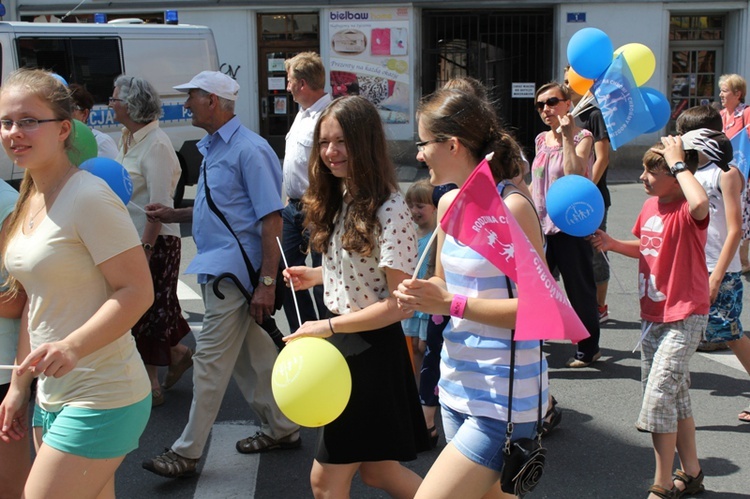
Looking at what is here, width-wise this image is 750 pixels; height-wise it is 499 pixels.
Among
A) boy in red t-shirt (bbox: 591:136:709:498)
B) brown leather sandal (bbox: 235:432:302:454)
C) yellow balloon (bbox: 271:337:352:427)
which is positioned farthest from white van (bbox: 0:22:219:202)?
yellow balloon (bbox: 271:337:352:427)

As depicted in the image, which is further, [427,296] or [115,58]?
[115,58]

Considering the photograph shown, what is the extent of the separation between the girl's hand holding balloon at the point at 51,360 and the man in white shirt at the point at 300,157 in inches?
119

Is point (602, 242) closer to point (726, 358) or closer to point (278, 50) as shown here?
point (726, 358)

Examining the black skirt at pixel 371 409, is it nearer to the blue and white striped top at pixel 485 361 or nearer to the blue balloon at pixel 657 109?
the blue and white striped top at pixel 485 361

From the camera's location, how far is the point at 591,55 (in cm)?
546

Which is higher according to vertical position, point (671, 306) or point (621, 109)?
point (621, 109)

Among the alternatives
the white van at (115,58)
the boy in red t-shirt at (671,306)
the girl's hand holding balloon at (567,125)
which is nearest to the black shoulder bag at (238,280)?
the boy in red t-shirt at (671,306)

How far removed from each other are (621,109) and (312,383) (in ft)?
11.0

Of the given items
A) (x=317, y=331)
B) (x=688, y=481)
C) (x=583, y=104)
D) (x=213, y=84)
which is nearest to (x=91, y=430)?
(x=317, y=331)

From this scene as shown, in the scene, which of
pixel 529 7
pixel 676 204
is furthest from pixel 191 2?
pixel 676 204

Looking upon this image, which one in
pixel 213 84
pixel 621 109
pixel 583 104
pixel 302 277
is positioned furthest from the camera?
pixel 583 104

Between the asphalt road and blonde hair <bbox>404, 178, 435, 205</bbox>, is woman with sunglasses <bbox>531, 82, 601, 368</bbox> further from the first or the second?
blonde hair <bbox>404, 178, 435, 205</bbox>

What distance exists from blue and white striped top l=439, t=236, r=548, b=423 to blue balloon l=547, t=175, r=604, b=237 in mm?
2066

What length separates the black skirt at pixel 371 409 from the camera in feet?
10.3
